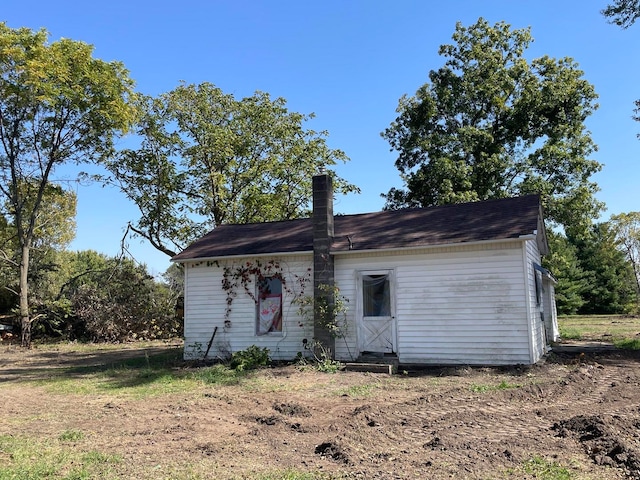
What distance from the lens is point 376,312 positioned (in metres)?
12.2

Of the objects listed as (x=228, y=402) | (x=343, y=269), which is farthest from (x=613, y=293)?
(x=228, y=402)

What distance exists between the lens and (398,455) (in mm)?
5020

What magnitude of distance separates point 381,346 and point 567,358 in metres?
4.51

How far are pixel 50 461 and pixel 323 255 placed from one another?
26.1ft

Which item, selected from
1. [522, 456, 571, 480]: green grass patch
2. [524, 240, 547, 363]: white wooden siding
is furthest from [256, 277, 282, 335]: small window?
[522, 456, 571, 480]: green grass patch

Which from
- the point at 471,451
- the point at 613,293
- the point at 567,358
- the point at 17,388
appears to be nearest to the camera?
the point at 471,451

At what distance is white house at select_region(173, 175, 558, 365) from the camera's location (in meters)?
10.9

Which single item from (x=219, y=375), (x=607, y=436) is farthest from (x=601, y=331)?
(x=607, y=436)

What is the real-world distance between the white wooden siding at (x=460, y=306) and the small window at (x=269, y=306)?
79.8 inches

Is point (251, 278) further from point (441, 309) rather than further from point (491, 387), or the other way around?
point (491, 387)

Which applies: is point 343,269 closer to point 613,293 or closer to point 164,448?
point 164,448

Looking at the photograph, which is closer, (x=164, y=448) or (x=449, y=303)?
(x=164, y=448)

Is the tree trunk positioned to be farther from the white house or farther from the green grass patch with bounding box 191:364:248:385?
the green grass patch with bounding box 191:364:248:385

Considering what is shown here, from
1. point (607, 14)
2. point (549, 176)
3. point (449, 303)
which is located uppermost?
point (607, 14)
